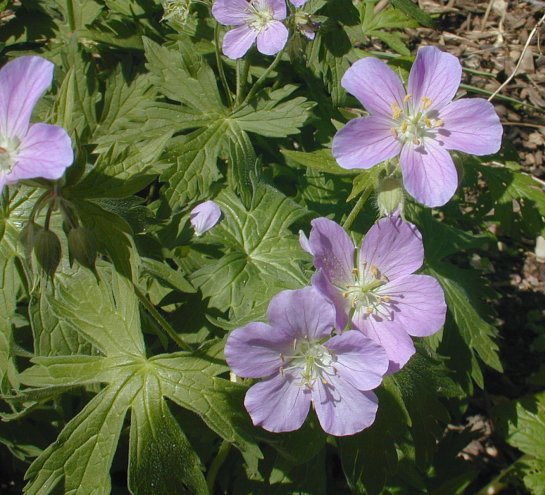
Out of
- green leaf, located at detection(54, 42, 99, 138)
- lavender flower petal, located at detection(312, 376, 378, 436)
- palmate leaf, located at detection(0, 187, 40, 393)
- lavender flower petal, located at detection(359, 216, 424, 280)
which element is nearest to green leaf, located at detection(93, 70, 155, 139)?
green leaf, located at detection(54, 42, 99, 138)

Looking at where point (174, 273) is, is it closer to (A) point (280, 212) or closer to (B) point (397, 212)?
(A) point (280, 212)

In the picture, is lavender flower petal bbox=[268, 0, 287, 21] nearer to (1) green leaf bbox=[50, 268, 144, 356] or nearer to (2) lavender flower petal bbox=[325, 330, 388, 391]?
(1) green leaf bbox=[50, 268, 144, 356]

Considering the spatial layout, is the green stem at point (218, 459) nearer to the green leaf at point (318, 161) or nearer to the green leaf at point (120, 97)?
the green leaf at point (318, 161)

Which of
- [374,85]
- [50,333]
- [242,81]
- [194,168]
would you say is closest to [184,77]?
[242,81]

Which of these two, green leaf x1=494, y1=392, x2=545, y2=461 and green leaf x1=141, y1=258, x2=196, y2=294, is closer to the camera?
green leaf x1=141, y1=258, x2=196, y2=294

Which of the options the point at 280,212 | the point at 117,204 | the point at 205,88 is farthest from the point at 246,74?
the point at 117,204

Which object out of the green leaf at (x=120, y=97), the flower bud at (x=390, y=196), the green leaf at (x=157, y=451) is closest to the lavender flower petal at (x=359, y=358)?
the flower bud at (x=390, y=196)
